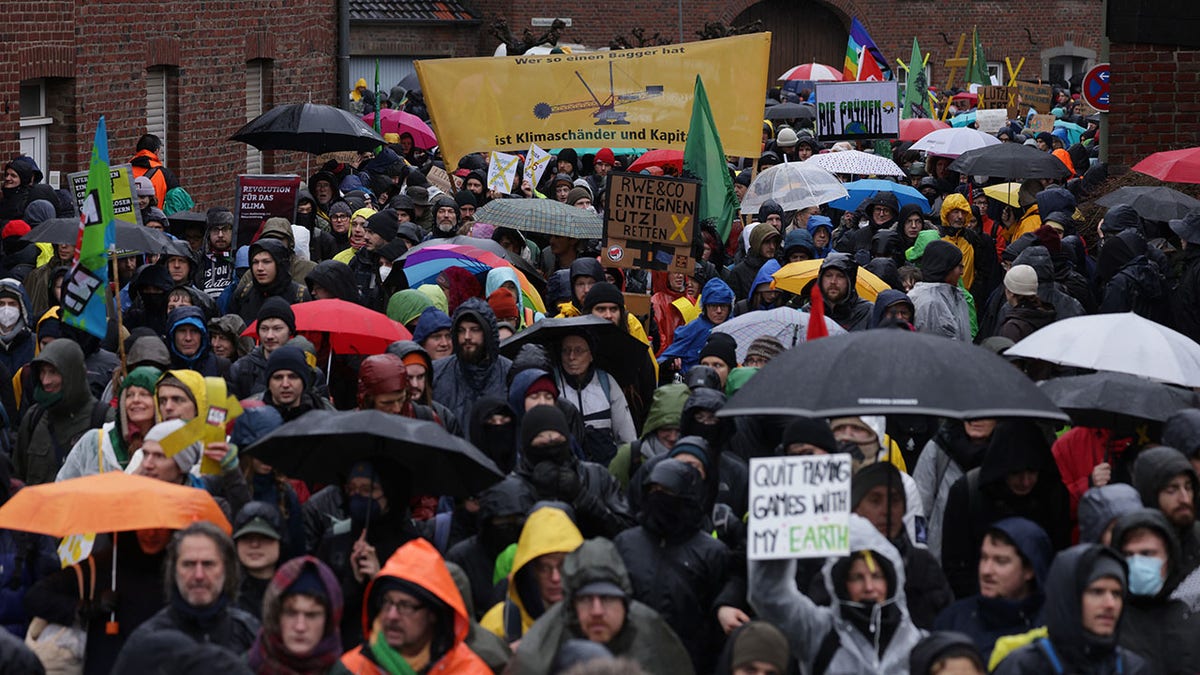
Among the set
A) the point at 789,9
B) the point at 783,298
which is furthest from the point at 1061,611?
the point at 789,9

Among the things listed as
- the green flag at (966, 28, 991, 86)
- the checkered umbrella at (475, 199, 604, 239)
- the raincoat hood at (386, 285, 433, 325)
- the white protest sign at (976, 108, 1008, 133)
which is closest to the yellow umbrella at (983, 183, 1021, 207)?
the checkered umbrella at (475, 199, 604, 239)

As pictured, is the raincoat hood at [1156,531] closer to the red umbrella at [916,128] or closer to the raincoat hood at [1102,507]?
the raincoat hood at [1102,507]

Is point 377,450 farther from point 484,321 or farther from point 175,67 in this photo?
point 175,67

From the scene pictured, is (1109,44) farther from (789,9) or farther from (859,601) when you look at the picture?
(789,9)

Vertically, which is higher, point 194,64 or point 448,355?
point 194,64

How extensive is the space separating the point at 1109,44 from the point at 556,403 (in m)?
11.3

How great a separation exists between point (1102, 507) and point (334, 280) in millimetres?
Answer: 5821

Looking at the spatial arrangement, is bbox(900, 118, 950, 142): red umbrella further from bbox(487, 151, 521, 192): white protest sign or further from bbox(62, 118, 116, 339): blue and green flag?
bbox(62, 118, 116, 339): blue and green flag

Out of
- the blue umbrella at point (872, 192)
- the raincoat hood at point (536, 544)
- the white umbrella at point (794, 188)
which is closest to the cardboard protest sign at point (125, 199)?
the raincoat hood at point (536, 544)

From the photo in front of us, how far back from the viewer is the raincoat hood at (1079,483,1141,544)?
6387mm

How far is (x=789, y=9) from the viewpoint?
4762 centimetres

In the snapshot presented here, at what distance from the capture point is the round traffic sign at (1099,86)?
60.8ft

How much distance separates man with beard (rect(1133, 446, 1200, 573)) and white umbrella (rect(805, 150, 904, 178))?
11.6m

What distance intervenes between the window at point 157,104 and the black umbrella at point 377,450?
51.7 feet
